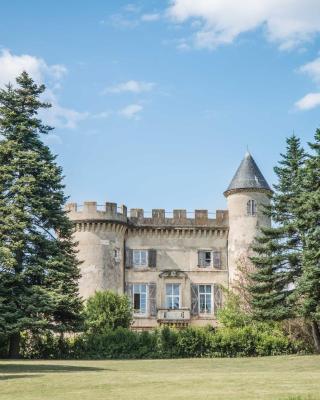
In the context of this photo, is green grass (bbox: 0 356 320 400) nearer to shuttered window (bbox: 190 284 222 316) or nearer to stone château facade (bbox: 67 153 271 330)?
stone château facade (bbox: 67 153 271 330)

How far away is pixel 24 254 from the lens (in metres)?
32.5

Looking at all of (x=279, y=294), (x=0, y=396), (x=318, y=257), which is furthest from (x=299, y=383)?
(x=279, y=294)

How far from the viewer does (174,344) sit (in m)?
35.3

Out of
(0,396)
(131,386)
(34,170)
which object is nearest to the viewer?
(0,396)

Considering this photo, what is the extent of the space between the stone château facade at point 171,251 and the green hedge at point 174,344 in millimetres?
12699

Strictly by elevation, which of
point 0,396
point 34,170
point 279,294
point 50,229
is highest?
point 34,170

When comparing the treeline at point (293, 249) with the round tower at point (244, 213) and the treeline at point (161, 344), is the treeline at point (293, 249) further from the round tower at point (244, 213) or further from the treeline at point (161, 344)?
the round tower at point (244, 213)

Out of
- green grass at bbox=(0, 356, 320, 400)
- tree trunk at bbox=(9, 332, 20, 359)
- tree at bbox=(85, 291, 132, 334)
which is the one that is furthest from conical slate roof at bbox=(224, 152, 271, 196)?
green grass at bbox=(0, 356, 320, 400)

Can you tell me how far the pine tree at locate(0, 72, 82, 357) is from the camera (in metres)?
31.1

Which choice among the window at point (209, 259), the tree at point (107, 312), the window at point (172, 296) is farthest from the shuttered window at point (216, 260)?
the tree at point (107, 312)

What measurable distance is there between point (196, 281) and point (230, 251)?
133 inches

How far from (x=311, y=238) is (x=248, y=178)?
18808mm

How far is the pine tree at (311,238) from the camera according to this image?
30.8m

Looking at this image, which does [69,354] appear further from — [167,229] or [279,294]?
[167,229]
